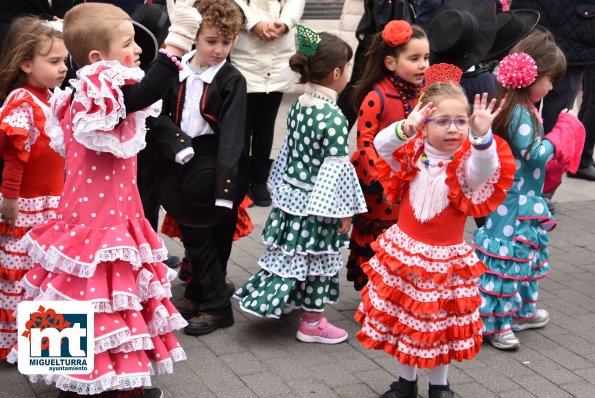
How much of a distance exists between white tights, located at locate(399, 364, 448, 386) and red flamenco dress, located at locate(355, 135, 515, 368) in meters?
0.11

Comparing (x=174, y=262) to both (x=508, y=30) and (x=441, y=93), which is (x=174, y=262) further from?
(x=508, y=30)

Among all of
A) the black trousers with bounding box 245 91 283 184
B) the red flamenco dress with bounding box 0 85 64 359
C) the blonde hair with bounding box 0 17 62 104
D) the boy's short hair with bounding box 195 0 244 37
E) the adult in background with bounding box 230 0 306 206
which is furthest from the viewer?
the black trousers with bounding box 245 91 283 184

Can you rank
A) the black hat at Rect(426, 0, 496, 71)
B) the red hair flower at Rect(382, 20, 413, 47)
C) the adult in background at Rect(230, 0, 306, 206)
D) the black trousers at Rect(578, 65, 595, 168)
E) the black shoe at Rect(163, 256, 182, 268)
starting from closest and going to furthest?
the red hair flower at Rect(382, 20, 413, 47)
the black hat at Rect(426, 0, 496, 71)
the black shoe at Rect(163, 256, 182, 268)
the adult in background at Rect(230, 0, 306, 206)
the black trousers at Rect(578, 65, 595, 168)

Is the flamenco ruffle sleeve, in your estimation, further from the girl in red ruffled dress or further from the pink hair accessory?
the pink hair accessory

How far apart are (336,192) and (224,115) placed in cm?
69

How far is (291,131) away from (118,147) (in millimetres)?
1436

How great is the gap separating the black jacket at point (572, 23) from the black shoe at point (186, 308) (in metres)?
4.01

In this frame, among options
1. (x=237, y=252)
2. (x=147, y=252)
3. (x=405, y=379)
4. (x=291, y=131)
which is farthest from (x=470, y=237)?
(x=147, y=252)

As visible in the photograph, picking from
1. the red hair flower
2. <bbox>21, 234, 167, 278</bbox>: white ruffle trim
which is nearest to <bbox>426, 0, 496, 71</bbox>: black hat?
the red hair flower

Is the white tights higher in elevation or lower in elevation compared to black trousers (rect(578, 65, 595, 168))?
lower

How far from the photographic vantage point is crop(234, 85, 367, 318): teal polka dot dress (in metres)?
4.96

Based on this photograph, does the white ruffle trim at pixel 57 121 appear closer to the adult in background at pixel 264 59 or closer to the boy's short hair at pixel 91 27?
the boy's short hair at pixel 91 27

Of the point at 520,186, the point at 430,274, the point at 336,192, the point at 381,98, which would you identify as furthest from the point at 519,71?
→ the point at 430,274

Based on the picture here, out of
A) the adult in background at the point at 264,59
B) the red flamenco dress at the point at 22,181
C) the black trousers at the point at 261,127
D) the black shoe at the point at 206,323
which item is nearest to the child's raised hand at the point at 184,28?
the red flamenco dress at the point at 22,181
